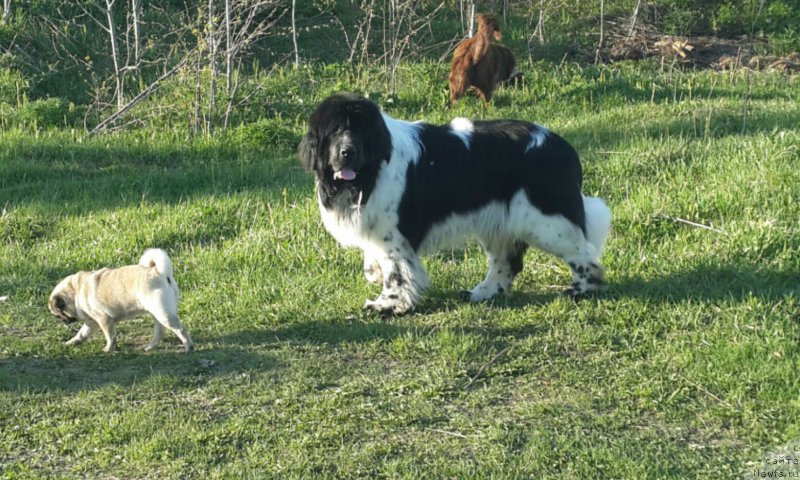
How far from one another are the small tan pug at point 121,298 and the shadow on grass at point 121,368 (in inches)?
6.2

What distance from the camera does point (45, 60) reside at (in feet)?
46.0

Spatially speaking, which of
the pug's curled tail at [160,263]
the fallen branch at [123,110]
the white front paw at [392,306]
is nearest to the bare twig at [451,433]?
the white front paw at [392,306]

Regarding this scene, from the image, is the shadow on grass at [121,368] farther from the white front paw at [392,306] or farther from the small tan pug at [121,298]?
the white front paw at [392,306]

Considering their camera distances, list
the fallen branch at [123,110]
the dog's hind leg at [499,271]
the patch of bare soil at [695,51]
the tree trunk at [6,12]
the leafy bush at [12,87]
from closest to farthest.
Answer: the dog's hind leg at [499,271]
the fallen branch at [123,110]
the leafy bush at [12,87]
the tree trunk at [6,12]
the patch of bare soil at [695,51]

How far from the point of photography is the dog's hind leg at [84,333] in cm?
686

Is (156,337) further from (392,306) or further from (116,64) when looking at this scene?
(116,64)

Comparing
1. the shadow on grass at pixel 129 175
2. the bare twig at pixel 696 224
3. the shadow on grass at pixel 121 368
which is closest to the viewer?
the shadow on grass at pixel 121 368

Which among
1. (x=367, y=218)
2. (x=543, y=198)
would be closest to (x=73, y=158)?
(x=367, y=218)

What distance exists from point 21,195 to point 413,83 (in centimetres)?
535

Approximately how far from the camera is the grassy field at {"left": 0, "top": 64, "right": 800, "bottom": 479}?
5117 millimetres

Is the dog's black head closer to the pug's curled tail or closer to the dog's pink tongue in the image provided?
the dog's pink tongue

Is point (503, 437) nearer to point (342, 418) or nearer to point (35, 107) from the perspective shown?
point (342, 418)

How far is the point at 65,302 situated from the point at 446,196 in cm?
284

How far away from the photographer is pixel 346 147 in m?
6.84
